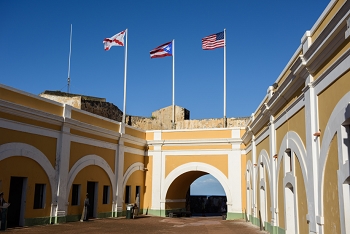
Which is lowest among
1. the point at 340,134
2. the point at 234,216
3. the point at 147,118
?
the point at 234,216

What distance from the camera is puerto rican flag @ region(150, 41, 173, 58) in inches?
961

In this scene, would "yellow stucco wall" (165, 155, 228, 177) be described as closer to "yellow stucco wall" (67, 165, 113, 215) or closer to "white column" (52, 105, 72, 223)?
"yellow stucco wall" (67, 165, 113, 215)

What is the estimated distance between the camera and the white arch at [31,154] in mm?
12962

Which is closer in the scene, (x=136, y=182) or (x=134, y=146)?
(x=134, y=146)

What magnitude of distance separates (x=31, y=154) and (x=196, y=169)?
10.8 meters

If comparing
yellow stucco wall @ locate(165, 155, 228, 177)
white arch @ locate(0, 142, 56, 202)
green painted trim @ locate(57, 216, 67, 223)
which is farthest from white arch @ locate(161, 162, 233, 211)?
white arch @ locate(0, 142, 56, 202)

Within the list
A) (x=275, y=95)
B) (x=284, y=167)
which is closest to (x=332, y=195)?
(x=284, y=167)

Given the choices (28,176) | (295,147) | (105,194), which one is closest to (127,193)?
(105,194)

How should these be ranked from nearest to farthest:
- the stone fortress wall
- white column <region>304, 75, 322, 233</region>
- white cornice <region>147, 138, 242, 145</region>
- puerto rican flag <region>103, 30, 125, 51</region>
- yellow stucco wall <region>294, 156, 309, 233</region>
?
1. white column <region>304, 75, 322, 233</region>
2. yellow stucco wall <region>294, 156, 309, 233</region>
3. white cornice <region>147, 138, 242, 145</region>
4. puerto rican flag <region>103, 30, 125, 51</region>
5. the stone fortress wall

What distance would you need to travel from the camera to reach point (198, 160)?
22.5m

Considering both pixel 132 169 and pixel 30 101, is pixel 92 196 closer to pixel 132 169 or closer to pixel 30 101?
pixel 132 169

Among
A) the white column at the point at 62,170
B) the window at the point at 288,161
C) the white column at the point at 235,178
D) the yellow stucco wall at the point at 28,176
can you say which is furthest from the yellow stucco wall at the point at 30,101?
the white column at the point at 235,178

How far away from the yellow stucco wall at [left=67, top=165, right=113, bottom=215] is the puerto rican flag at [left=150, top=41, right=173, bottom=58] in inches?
354

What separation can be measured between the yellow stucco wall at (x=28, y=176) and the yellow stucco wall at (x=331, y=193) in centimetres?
1040
